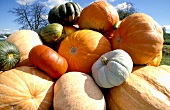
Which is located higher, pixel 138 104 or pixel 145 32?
pixel 145 32

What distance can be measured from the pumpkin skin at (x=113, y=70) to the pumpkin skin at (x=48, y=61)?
1.38 ft

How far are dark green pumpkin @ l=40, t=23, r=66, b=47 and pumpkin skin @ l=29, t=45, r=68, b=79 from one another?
1.53 ft

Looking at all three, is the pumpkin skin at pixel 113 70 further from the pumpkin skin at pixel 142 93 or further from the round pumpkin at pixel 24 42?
the round pumpkin at pixel 24 42

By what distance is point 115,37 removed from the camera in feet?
8.39

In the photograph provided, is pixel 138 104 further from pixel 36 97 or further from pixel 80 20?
pixel 80 20

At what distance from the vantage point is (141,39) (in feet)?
7.48

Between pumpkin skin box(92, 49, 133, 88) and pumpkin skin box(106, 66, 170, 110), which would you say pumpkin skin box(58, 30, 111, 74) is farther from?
pumpkin skin box(106, 66, 170, 110)

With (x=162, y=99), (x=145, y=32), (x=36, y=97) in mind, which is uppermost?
(x=145, y=32)

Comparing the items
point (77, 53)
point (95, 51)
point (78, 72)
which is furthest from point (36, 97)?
point (95, 51)

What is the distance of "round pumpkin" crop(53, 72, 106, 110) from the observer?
6.43 ft

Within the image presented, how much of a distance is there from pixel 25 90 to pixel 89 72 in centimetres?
76

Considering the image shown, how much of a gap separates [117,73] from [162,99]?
50 cm

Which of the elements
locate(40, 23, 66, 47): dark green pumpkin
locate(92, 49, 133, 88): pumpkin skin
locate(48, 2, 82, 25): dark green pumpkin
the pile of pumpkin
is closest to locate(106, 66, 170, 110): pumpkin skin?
the pile of pumpkin

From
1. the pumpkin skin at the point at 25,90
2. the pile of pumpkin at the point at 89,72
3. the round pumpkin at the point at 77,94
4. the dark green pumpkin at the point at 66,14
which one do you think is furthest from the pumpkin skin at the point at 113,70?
the dark green pumpkin at the point at 66,14
